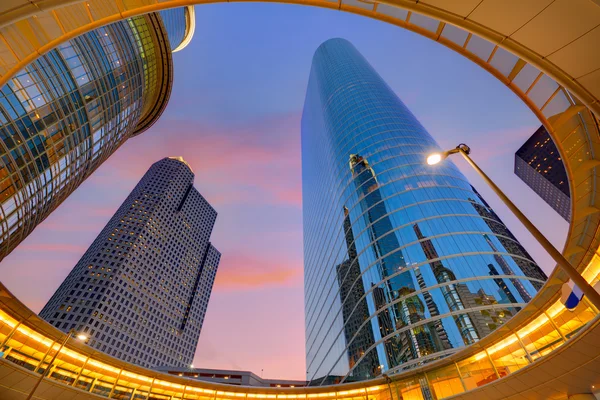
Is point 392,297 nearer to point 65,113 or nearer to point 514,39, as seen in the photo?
point 514,39

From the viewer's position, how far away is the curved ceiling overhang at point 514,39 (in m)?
5.94

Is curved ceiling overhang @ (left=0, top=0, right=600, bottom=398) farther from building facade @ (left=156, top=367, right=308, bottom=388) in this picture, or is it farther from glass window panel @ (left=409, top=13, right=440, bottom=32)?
building facade @ (left=156, top=367, right=308, bottom=388)

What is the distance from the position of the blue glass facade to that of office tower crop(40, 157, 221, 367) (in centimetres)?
8061

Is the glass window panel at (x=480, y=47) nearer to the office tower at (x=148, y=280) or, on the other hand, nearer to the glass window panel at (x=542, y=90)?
the glass window panel at (x=542, y=90)

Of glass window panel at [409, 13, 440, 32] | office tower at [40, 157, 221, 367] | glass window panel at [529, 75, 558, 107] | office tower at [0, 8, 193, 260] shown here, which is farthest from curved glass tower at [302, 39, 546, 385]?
office tower at [40, 157, 221, 367]

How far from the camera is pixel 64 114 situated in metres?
39.8

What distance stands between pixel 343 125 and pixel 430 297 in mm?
53682

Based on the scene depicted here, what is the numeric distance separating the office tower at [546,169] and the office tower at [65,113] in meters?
193

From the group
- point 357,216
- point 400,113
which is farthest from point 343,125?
point 357,216

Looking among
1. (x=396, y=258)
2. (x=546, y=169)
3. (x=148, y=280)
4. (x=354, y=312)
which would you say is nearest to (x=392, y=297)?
(x=396, y=258)

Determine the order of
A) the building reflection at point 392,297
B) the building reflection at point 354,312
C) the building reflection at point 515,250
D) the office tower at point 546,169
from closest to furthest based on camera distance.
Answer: the building reflection at point 392,297
the building reflection at point 354,312
the building reflection at point 515,250
the office tower at point 546,169

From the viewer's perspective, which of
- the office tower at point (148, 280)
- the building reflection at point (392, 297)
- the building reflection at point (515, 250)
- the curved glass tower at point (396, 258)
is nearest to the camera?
the building reflection at point (392, 297)

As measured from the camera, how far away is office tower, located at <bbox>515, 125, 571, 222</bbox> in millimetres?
166125

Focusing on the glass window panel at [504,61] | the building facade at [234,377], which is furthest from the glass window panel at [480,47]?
the building facade at [234,377]
